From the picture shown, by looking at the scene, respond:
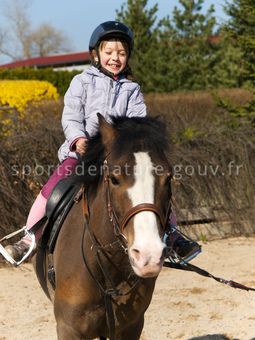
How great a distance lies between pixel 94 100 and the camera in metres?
3.90

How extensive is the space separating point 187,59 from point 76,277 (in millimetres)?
17784

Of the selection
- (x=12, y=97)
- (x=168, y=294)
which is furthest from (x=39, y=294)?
(x=12, y=97)

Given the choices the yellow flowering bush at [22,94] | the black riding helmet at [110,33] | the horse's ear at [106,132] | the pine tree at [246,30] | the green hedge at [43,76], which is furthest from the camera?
the green hedge at [43,76]

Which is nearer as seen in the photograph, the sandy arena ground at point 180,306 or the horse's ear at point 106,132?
the horse's ear at point 106,132

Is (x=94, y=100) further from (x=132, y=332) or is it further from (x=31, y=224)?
(x=132, y=332)

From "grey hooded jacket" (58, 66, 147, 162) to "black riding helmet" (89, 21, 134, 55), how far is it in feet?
0.67

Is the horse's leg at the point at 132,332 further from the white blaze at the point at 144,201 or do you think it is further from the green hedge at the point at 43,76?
the green hedge at the point at 43,76

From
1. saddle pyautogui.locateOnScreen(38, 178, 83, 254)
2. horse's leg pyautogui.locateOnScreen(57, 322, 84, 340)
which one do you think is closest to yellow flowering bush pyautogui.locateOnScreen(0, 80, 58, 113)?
saddle pyautogui.locateOnScreen(38, 178, 83, 254)

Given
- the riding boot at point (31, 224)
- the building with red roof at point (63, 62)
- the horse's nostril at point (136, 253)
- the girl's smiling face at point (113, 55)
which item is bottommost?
the building with red roof at point (63, 62)

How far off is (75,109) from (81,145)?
0.54m

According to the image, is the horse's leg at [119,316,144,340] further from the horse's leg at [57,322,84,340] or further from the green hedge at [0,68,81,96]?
the green hedge at [0,68,81,96]

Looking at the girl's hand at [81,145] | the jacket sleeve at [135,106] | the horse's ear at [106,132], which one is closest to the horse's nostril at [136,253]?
the horse's ear at [106,132]

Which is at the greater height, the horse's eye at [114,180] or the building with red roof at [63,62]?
the horse's eye at [114,180]

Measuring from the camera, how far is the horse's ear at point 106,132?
3.11m
